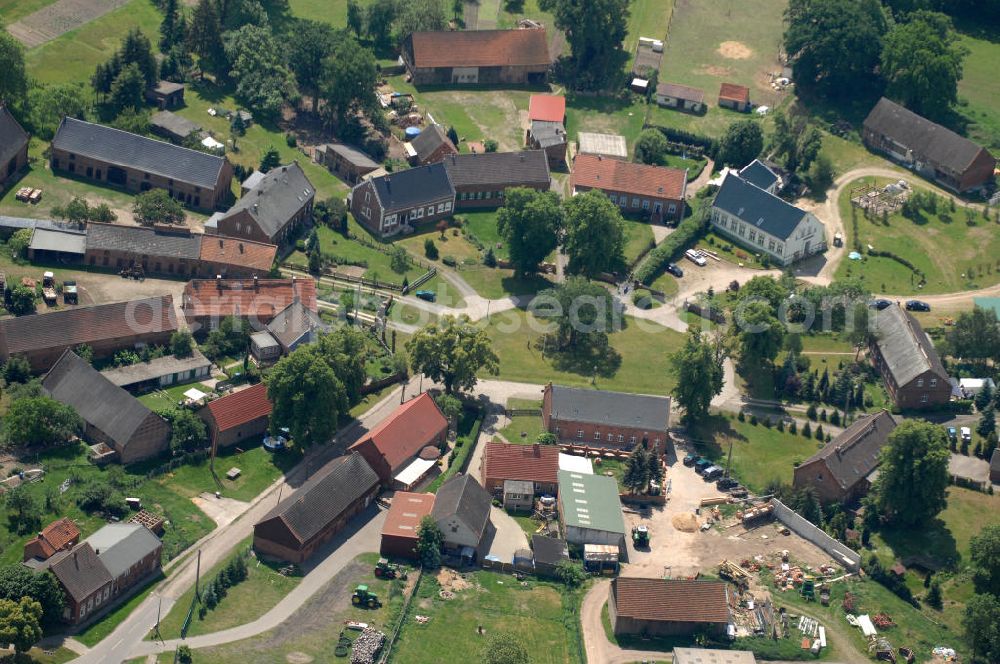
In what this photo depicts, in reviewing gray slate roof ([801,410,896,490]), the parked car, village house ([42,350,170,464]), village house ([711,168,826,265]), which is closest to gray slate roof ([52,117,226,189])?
village house ([42,350,170,464])

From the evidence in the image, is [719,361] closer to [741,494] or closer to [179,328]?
[741,494]

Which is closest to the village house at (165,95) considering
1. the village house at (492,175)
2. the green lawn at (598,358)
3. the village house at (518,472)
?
the village house at (492,175)

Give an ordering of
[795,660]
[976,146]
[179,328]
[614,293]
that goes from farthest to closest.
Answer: [976,146] → [614,293] → [179,328] → [795,660]

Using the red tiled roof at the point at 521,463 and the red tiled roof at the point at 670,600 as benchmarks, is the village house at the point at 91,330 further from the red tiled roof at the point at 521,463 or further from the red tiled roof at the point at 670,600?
the red tiled roof at the point at 670,600

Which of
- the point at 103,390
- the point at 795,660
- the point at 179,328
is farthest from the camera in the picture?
the point at 179,328

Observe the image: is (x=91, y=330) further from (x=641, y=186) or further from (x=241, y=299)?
(x=641, y=186)

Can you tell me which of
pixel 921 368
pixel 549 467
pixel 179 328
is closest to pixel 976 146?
pixel 921 368

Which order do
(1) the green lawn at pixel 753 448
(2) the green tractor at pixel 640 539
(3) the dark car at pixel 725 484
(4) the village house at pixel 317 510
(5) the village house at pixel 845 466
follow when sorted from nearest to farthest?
(4) the village house at pixel 317 510 → (2) the green tractor at pixel 640 539 → (5) the village house at pixel 845 466 → (3) the dark car at pixel 725 484 → (1) the green lawn at pixel 753 448

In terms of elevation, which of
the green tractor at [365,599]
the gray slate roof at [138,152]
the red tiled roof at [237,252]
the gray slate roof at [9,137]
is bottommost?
the green tractor at [365,599]
